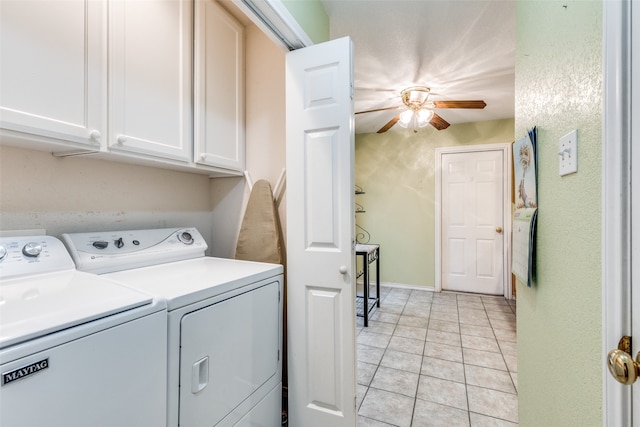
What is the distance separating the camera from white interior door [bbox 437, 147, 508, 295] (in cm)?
388

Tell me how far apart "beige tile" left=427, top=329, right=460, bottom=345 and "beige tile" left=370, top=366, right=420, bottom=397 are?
65 cm

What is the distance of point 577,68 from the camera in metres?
0.81

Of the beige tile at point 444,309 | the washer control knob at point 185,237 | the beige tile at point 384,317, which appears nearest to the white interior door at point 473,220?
the beige tile at point 444,309

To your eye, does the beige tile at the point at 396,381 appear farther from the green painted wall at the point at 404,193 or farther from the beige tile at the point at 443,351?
the green painted wall at the point at 404,193

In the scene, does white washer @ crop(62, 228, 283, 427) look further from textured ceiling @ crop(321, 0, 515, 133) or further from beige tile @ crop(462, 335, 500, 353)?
beige tile @ crop(462, 335, 500, 353)

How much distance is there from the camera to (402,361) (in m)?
2.29

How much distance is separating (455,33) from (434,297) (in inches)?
123

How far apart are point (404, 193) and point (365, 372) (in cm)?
276

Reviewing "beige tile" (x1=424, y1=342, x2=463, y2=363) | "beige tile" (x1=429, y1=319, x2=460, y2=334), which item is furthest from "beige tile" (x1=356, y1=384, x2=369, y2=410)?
"beige tile" (x1=429, y1=319, x2=460, y2=334)

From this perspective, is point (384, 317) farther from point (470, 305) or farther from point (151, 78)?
point (151, 78)

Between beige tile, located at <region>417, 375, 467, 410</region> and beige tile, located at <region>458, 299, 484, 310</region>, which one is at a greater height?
beige tile, located at <region>458, 299, 484, 310</region>

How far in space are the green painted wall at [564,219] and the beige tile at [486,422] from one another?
19.0 inches

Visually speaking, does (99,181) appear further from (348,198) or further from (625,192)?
(625,192)

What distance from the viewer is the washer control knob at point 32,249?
1110 millimetres
